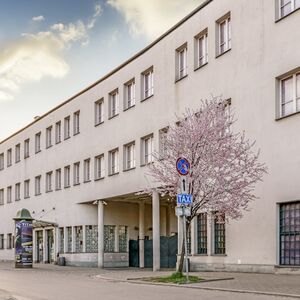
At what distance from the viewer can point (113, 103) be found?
39.7 m

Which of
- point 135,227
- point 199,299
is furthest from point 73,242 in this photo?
point 199,299

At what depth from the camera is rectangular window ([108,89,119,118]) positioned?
39.1 m

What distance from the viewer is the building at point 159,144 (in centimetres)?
2417

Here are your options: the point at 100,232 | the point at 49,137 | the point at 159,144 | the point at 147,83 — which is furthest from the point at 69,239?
the point at 159,144

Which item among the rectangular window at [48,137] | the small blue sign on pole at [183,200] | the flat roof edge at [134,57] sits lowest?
the small blue sign on pole at [183,200]

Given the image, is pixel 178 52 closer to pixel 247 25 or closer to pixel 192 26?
pixel 192 26

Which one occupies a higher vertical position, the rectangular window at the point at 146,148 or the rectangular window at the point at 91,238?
the rectangular window at the point at 146,148

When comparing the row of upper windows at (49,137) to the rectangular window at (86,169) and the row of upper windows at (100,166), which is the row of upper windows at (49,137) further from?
the rectangular window at (86,169)

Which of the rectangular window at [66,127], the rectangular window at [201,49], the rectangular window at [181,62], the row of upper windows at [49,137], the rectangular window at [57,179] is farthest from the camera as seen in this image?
the rectangular window at [57,179]

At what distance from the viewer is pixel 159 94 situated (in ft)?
108

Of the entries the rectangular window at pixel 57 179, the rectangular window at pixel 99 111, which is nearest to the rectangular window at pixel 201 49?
the rectangular window at pixel 99 111

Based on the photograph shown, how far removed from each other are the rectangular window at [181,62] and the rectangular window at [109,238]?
13951 mm

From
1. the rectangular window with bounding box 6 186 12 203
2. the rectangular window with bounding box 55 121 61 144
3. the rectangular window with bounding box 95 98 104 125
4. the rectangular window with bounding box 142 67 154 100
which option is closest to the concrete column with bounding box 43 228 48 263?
the rectangular window with bounding box 55 121 61 144

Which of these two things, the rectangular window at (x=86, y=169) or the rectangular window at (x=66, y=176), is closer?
the rectangular window at (x=86, y=169)
